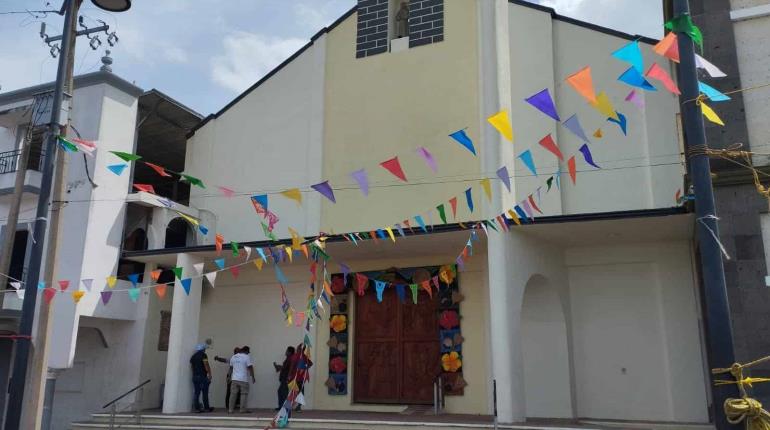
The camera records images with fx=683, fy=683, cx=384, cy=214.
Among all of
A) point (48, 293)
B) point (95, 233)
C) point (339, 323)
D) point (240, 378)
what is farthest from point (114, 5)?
point (339, 323)

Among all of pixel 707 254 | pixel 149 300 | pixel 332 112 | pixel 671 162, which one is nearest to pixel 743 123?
pixel 671 162

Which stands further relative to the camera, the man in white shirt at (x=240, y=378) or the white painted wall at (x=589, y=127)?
the man in white shirt at (x=240, y=378)

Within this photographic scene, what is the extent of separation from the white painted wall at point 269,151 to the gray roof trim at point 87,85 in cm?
218

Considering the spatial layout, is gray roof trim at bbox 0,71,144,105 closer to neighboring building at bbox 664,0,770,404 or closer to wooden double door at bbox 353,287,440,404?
wooden double door at bbox 353,287,440,404

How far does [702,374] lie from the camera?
41.4 feet

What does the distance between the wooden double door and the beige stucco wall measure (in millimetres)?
1976

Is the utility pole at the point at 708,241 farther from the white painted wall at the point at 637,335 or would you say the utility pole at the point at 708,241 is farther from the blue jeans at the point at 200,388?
the blue jeans at the point at 200,388

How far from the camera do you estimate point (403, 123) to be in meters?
15.0

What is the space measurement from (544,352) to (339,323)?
4.58 meters

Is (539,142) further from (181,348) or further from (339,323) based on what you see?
(181,348)

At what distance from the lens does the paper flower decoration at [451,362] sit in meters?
14.1

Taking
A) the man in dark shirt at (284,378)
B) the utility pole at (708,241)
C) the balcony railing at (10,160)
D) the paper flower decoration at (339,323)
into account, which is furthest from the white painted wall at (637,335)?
the balcony railing at (10,160)

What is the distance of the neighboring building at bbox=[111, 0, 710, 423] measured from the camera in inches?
513

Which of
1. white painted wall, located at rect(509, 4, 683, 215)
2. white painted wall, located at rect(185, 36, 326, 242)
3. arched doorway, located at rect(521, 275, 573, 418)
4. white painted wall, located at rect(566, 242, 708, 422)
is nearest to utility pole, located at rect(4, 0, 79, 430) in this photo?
white painted wall, located at rect(185, 36, 326, 242)
